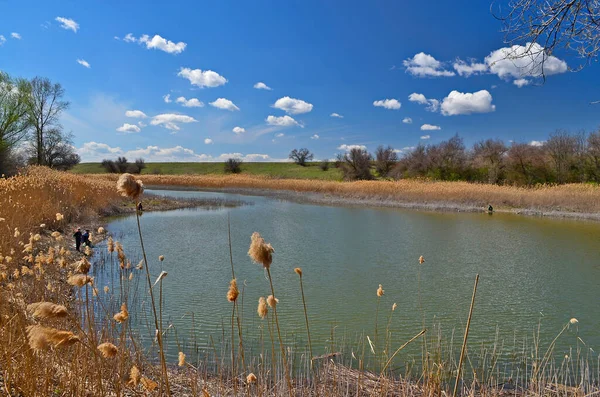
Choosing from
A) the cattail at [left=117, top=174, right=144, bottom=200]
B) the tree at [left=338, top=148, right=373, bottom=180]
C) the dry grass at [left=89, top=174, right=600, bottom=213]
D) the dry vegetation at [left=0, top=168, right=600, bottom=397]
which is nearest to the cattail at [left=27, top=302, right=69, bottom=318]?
the dry vegetation at [left=0, top=168, right=600, bottom=397]

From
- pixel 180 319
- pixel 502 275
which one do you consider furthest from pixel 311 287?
pixel 502 275

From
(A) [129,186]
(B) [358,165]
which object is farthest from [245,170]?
(A) [129,186]

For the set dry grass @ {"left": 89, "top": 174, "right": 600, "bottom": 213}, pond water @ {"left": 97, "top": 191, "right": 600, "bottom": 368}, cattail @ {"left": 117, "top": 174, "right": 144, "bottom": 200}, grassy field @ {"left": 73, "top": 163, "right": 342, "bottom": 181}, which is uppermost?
grassy field @ {"left": 73, "top": 163, "right": 342, "bottom": 181}

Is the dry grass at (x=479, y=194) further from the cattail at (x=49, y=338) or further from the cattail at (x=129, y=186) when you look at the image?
the cattail at (x=49, y=338)

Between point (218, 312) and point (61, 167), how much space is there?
42.1 metres

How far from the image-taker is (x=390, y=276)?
823 centimetres

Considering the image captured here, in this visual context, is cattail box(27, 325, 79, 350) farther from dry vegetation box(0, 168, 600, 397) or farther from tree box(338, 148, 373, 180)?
tree box(338, 148, 373, 180)

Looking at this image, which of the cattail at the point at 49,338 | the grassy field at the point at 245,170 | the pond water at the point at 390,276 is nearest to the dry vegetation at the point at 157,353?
the cattail at the point at 49,338

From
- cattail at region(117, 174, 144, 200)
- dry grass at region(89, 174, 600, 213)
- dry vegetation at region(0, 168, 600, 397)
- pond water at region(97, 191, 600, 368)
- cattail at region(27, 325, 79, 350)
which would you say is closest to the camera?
cattail at region(27, 325, 79, 350)

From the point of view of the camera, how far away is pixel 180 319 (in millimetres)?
5523

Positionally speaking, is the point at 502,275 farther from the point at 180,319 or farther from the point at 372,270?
the point at 180,319

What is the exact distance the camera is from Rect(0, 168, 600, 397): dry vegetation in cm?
182

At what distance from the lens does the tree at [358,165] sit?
1818 inches

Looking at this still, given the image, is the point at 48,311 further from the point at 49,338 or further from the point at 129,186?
the point at 129,186
